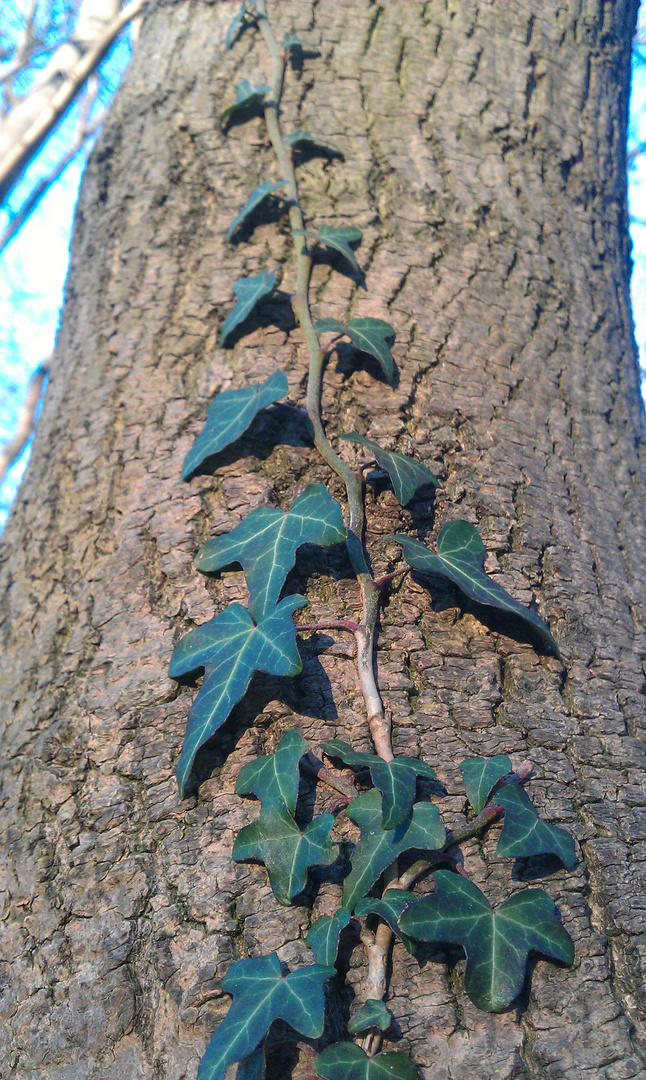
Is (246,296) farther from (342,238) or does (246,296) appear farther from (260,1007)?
(260,1007)

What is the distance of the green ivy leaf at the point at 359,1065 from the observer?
2.02 ft

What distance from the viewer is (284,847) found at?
72cm

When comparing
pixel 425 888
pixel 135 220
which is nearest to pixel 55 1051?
pixel 425 888

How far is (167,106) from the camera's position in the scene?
4.86ft

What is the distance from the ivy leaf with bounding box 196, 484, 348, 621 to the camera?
0.84m

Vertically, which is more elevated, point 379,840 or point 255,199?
point 255,199

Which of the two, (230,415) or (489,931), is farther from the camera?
(230,415)

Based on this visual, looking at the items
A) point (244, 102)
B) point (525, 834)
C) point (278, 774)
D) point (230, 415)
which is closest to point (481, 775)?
point (525, 834)

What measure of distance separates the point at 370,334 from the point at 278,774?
2.23 feet

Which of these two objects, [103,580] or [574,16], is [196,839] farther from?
[574,16]

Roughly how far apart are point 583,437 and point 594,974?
2.62 feet

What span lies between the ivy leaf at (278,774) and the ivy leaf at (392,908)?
117mm

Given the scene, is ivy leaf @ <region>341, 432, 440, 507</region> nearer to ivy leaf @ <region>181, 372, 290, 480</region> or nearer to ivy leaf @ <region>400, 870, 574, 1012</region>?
ivy leaf @ <region>181, 372, 290, 480</region>

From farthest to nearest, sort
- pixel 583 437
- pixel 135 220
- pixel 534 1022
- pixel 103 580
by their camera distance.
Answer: pixel 135 220
pixel 583 437
pixel 103 580
pixel 534 1022
